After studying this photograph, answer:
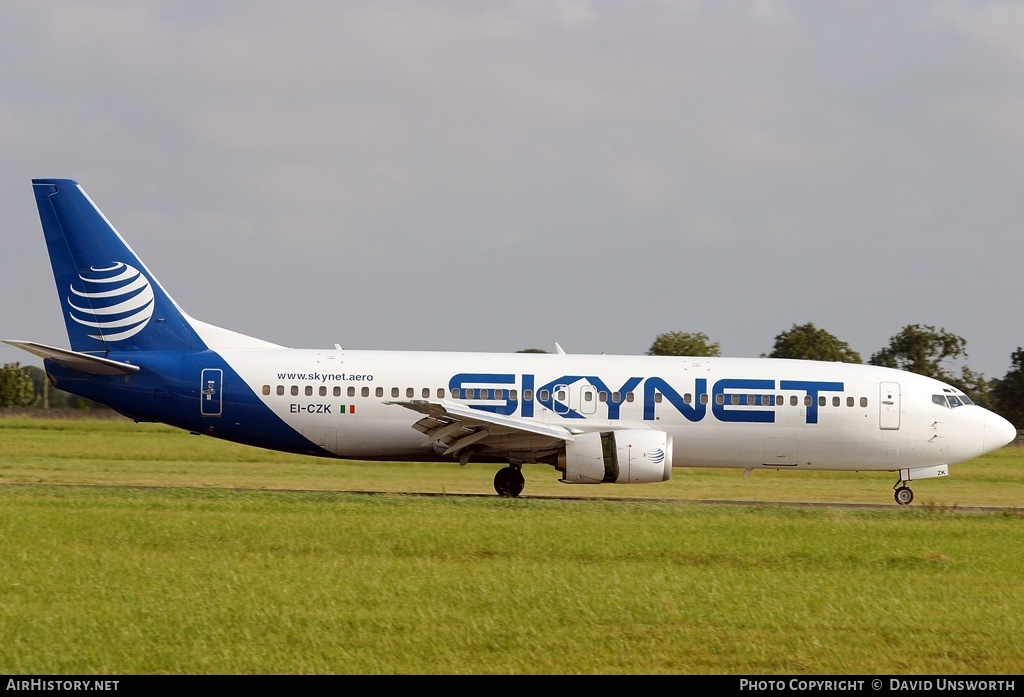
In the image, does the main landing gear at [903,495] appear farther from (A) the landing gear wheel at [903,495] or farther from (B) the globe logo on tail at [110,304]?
(B) the globe logo on tail at [110,304]

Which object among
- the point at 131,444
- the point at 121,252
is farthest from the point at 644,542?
the point at 131,444

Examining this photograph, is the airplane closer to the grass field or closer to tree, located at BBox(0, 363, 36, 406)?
the grass field

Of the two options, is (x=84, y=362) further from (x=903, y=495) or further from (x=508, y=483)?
(x=903, y=495)

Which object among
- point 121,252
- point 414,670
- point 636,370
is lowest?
point 414,670

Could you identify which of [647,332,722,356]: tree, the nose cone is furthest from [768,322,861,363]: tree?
the nose cone

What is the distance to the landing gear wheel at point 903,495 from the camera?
27055 mm

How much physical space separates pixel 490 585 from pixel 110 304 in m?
17.0

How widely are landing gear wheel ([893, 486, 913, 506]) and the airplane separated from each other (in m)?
0.07

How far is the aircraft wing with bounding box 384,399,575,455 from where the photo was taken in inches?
979

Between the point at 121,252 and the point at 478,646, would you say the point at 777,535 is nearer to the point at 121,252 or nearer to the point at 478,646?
the point at 478,646

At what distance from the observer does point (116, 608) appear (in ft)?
38.0

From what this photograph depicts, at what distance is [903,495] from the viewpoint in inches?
1070

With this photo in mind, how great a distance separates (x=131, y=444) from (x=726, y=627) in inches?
1316

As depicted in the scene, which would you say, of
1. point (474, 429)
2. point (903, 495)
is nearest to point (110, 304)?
point (474, 429)
